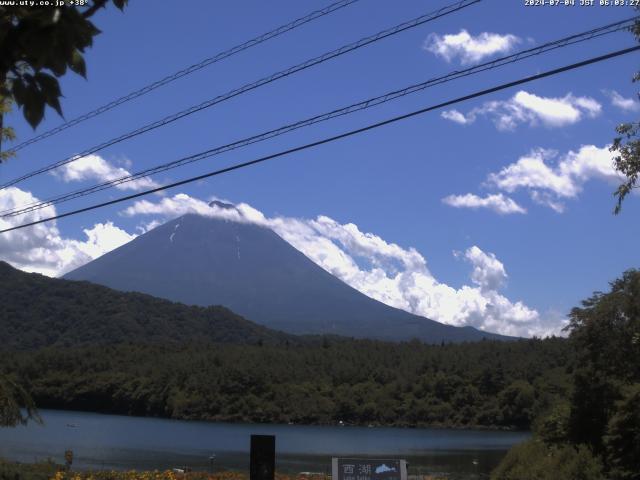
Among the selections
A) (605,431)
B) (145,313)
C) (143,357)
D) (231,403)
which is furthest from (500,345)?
(605,431)

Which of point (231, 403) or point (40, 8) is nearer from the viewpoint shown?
point (40, 8)

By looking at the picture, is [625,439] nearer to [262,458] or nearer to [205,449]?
[262,458]

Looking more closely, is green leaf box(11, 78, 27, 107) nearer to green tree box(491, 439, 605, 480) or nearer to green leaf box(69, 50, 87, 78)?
green leaf box(69, 50, 87, 78)

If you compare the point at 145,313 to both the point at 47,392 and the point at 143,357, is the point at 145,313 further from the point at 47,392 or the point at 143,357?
the point at 47,392

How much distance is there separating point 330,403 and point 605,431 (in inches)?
3505

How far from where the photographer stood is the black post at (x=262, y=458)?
824 centimetres

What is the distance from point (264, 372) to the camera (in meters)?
111

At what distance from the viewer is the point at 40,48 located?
8.37ft

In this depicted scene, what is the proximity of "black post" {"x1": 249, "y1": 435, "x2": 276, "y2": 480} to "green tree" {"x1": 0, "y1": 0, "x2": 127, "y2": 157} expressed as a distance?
606cm

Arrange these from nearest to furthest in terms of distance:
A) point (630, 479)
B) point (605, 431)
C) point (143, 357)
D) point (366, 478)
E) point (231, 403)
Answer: point (366, 478), point (630, 479), point (605, 431), point (231, 403), point (143, 357)

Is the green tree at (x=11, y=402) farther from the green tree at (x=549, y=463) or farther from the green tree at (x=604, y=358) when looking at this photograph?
the green tree at (x=604, y=358)

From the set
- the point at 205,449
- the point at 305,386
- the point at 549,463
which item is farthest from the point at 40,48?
the point at 305,386

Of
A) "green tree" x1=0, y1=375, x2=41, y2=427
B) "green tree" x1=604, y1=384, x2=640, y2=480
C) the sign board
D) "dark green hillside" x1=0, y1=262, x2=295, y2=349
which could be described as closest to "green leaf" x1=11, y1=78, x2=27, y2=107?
the sign board

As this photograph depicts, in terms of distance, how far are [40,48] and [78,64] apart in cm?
23
